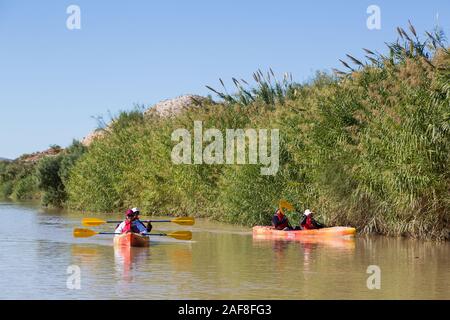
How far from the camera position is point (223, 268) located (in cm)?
1783

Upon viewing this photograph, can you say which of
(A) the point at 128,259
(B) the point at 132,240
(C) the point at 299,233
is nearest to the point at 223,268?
(A) the point at 128,259

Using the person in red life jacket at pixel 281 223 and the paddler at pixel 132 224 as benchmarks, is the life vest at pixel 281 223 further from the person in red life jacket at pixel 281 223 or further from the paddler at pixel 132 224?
the paddler at pixel 132 224

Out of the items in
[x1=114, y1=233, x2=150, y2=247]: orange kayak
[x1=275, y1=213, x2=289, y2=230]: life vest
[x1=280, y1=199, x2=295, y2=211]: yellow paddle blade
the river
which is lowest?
the river

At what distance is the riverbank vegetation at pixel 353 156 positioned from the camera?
21.3 m

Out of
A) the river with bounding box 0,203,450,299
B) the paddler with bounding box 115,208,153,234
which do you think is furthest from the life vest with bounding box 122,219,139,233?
the river with bounding box 0,203,450,299

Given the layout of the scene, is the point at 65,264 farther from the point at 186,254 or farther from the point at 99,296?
the point at 99,296

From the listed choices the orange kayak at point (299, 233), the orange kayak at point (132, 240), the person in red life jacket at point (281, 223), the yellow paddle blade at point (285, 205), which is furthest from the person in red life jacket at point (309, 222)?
the orange kayak at point (132, 240)

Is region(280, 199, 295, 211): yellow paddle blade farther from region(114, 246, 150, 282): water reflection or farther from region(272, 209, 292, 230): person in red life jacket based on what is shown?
region(114, 246, 150, 282): water reflection

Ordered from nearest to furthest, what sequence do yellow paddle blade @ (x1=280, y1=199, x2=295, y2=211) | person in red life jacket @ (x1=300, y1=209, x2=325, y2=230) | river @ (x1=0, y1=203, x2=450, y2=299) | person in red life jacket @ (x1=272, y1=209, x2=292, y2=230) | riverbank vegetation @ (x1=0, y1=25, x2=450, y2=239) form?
river @ (x1=0, y1=203, x2=450, y2=299) < riverbank vegetation @ (x1=0, y1=25, x2=450, y2=239) < person in red life jacket @ (x1=300, y1=209, x2=325, y2=230) < person in red life jacket @ (x1=272, y1=209, x2=292, y2=230) < yellow paddle blade @ (x1=280, y1=199, x2=295, y2=211)

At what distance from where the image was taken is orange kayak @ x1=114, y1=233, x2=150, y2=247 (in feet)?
71.7

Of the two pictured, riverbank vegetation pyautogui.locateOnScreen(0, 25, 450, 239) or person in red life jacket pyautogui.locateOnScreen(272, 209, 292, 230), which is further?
person in red life jacket pyautogui.locateOnScreen(272, 209, 292, 230)

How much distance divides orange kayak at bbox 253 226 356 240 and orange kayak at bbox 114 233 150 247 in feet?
14.5

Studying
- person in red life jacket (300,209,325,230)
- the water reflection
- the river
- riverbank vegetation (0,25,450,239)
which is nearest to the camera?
the river
